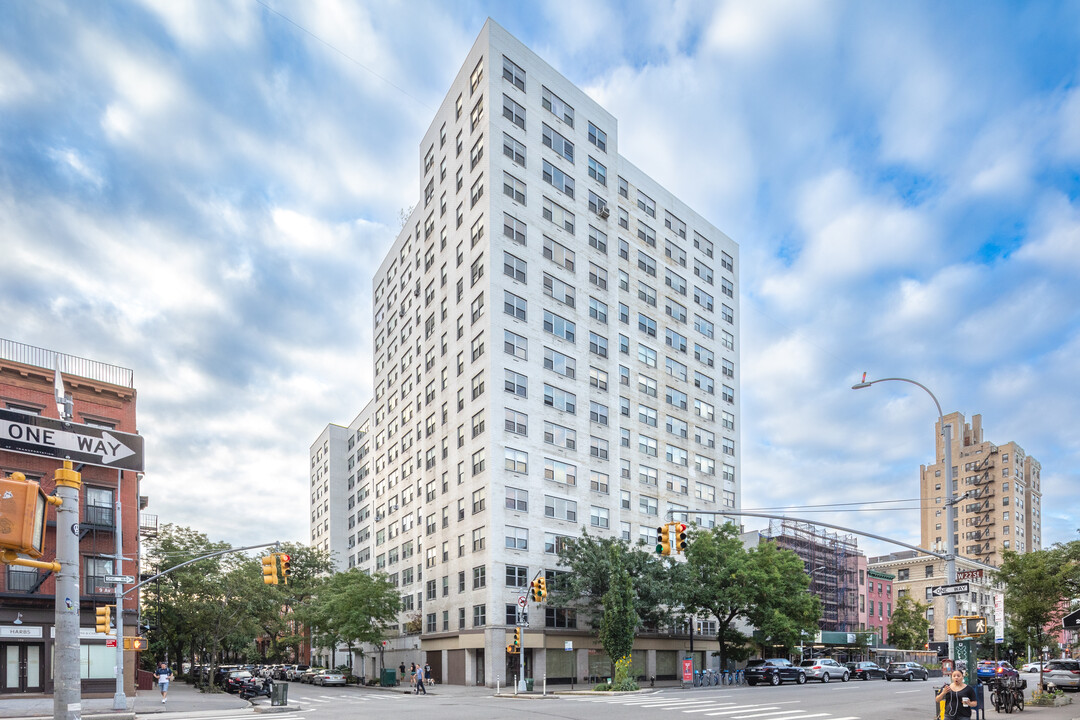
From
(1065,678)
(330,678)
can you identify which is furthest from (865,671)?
(330,678)

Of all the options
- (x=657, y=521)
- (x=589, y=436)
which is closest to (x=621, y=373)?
(x=589, y=436)

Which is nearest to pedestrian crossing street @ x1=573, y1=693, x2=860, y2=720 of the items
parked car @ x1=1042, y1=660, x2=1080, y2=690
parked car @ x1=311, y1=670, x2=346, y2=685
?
parked car @ x1=1042, y1=660, x2=1080, y2=690

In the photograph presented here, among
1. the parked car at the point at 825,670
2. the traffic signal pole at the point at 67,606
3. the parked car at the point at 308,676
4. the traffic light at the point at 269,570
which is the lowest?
the parked car at the point at 308,676

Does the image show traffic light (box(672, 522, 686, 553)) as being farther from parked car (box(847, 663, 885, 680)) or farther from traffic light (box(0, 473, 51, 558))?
parked car (box(847, 663, 885, 680))

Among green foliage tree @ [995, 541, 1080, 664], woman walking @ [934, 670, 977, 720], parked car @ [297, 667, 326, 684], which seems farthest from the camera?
parked car @ [297, 667, 326, 684]

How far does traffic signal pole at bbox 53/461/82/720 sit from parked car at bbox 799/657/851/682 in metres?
57.3

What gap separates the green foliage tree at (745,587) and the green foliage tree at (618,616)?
6.73 meters

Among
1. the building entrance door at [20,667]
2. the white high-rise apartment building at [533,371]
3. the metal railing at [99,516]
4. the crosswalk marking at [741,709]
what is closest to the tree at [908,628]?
the white high-rise apartment building at [533,371]

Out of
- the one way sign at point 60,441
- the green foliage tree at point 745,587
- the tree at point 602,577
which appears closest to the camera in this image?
the one way sign at point 60,441

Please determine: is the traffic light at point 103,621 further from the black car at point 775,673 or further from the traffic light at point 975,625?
the black car at point 775,673

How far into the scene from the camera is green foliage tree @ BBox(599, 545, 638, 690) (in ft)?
155

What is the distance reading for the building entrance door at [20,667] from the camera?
37.3 m

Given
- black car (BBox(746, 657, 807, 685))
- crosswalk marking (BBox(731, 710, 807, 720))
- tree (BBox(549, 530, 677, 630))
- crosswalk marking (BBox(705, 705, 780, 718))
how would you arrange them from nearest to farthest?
crosswalk marking (BBox(731, 710, 807, 720))
crosswalk marking (BBox(705, 705, 780, 718))
tree (BBox(549, 530, 677, 630))
black car (BBox(746, 657, 807, 685))

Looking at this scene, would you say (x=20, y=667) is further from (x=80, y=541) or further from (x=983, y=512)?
(x=983, y=512)
